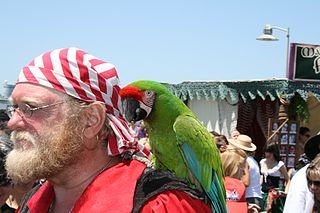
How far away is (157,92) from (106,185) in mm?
1184

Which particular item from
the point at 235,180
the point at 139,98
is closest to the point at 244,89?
the point at 235,180

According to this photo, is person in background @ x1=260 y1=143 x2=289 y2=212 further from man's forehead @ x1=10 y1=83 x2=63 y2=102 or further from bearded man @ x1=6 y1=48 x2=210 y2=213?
man's forehead @ x1=10 y1=83 x2=63 y2=102

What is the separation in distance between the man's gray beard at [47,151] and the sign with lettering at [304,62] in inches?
358

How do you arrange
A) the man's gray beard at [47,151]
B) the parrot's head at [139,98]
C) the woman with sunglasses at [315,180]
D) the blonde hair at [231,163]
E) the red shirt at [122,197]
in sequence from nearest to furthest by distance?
the red shirt at [122,197]
the man's gray beard at [47,151]
the parrot's head at [139,98]
the woman with sunglasses at [315,180]
the blonde hair at [231,163]

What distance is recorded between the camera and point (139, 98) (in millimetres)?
2926

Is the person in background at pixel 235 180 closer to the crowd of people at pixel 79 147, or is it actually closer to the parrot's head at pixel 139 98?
the parrot's head at pixel 139 98

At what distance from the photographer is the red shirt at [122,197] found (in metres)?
1.88

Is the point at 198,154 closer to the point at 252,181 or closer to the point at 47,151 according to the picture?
the point at 47,151

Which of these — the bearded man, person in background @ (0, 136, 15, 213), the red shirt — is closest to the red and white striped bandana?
the bearded man

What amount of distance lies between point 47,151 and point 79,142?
4.9 inches

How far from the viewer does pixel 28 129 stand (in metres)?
2.00

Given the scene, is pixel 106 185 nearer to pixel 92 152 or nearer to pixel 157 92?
pixel 92 152

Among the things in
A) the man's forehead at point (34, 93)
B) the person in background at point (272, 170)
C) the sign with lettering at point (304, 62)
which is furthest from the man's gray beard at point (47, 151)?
the sign with lettering at point (304, 62)

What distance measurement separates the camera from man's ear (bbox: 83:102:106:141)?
81.1 inches
